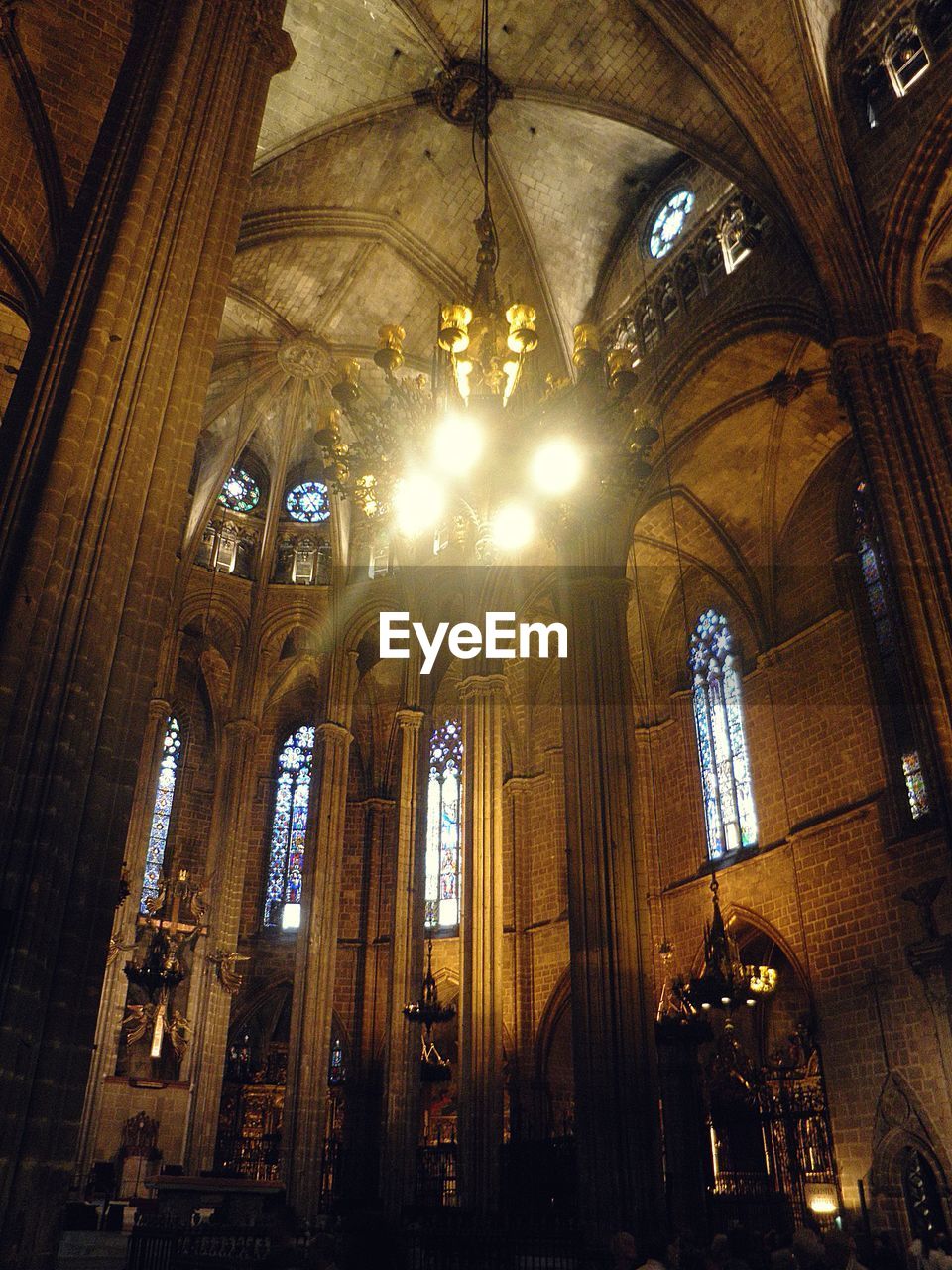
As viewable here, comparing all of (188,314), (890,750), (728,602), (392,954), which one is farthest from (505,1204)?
(188,314)

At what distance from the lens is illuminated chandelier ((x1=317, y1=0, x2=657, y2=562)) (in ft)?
31.6

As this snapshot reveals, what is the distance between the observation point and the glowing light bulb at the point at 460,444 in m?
9.57

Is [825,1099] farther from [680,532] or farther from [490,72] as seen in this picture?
[490,72]

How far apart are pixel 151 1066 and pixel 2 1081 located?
15.5m

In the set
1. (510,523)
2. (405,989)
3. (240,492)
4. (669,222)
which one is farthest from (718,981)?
(240,492)

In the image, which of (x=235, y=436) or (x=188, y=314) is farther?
(x=235, y=436)

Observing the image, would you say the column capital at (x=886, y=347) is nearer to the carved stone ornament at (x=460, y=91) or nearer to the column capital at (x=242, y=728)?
the carved stone ornament at (x=460, y=91)

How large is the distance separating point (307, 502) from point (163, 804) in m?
7.73

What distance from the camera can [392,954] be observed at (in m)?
17.9

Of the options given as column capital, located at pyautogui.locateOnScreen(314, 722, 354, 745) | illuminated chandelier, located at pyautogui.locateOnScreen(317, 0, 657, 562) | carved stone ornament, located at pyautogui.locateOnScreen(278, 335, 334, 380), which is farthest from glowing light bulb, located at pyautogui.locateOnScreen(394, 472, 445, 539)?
carved stone ornament, located at pyautogui.locateOnScreen(278, 335, 334, 380)

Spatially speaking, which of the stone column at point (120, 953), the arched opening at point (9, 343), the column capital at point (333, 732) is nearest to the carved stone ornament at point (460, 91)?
the arched opening at point (9, 343)

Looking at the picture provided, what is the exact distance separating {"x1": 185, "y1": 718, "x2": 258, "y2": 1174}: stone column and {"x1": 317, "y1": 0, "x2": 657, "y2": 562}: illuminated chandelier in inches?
432

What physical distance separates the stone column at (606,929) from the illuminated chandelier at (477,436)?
355 centimetres

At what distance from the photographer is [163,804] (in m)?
23.6
